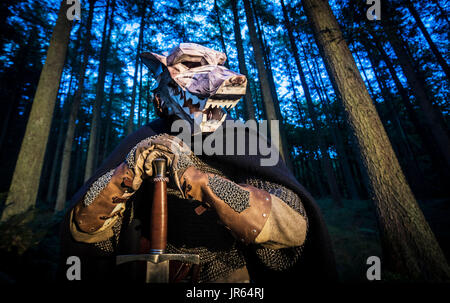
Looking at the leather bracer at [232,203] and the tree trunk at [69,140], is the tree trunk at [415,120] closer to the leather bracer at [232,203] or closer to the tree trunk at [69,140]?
the leather bracer at [232,203]

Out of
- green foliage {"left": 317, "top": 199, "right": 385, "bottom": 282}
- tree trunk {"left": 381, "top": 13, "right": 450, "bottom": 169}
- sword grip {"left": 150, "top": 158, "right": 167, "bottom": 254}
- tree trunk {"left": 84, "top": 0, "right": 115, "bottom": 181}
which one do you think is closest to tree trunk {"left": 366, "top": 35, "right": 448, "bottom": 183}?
tree trunk {"left": 381, "top": 13, "right": 450, "bottom": 169}

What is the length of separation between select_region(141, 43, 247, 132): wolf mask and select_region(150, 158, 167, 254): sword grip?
494mm

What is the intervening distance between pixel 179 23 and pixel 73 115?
10.7 m

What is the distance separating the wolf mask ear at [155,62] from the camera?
6.44ft

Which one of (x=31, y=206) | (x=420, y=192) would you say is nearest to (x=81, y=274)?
(x=31, y=206)

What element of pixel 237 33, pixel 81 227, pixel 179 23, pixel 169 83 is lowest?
pixel 81 227

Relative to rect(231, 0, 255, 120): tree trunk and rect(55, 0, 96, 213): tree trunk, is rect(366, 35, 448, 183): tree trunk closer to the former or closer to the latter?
rect(231, 0, 255, 120): tree trunk

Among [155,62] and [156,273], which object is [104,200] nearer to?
[156,273]

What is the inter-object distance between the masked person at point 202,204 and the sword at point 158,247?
3.3 inches

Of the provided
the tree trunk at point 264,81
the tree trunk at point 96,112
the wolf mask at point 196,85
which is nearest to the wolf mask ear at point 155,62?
the wolf mask at point 196,85

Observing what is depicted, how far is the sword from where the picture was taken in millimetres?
1271

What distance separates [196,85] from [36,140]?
5828 millimetres

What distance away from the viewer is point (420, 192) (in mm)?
16625
